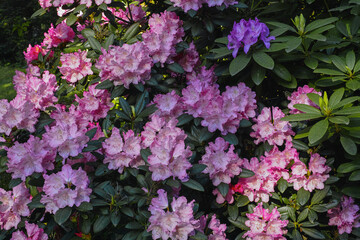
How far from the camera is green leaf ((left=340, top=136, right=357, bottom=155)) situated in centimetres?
157

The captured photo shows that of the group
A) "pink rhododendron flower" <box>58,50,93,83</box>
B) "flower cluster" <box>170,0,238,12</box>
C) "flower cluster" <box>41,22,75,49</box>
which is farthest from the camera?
"flower cluster" <box>41,22,75,49</box>

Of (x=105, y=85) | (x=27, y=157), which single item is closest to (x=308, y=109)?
(x=105, y=85)

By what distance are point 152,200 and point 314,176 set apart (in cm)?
80

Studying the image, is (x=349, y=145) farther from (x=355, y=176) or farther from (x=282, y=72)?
(x=282, y=72)

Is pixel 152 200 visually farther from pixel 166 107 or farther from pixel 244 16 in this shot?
pixel 244 16

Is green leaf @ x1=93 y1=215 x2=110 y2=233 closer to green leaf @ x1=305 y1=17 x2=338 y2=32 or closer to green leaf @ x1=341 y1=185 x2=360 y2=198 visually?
green leaf @ x1=341 y1=185 x2=360 y2=198

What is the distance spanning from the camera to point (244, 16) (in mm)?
2201

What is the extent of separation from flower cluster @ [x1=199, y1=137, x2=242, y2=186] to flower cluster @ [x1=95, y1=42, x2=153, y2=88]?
47 centimetres

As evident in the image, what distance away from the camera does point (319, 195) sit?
179 cm

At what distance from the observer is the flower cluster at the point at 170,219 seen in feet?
4.66

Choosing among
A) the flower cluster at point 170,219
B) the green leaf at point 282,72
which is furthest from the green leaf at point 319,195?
the flower cluster at point 170,219

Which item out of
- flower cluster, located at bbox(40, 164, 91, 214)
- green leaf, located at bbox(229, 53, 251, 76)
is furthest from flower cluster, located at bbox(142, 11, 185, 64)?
flower cluster, located at bbox(40, 164, 91, 214)

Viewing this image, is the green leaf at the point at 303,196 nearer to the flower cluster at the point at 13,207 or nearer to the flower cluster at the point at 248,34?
the flower cluster at the point at 248,34

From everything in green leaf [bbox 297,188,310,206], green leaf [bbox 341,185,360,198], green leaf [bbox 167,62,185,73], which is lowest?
green leaf [bbox 341,185,360,198]
